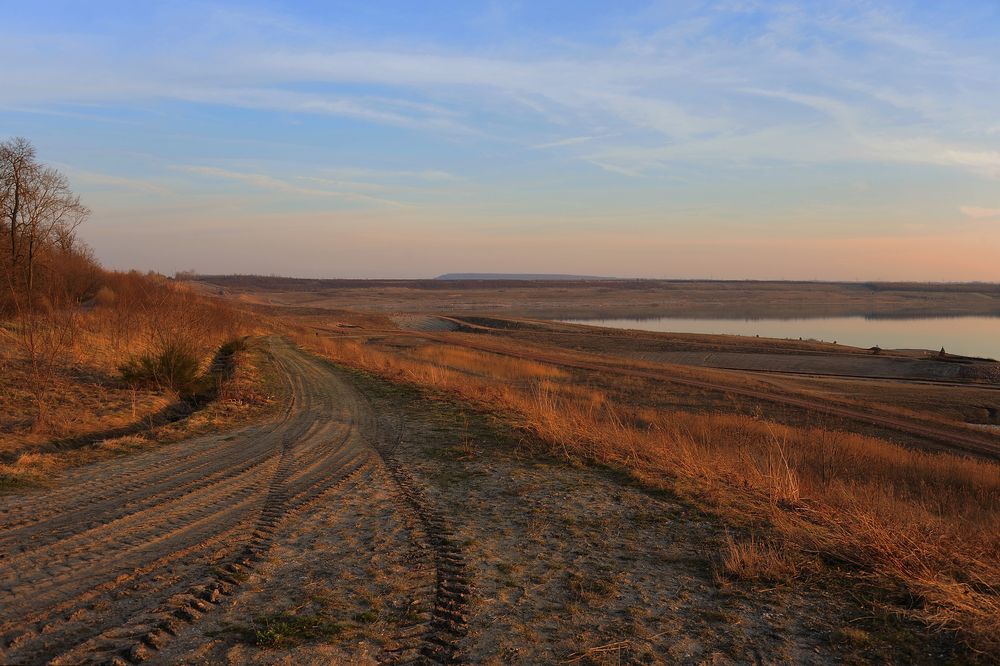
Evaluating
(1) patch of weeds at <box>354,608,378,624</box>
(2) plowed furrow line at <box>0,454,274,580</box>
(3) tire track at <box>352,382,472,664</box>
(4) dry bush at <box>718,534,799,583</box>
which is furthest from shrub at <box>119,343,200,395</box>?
(4) dry bush at <box>718,534,799,583</box>

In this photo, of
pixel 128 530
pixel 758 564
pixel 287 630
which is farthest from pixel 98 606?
pixel 758 564

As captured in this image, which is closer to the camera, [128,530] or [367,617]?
[367,617]

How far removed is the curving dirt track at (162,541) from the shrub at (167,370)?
5.93 meters

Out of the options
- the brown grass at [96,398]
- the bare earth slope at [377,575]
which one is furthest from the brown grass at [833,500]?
the brown grass at [96,398]

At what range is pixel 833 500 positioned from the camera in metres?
7.58

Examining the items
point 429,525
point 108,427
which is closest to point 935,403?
point 429,525

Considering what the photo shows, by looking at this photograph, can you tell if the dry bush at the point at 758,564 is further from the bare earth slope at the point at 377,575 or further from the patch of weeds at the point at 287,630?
the patch of weeds at the point at 287,630

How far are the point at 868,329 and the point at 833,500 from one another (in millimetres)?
92155

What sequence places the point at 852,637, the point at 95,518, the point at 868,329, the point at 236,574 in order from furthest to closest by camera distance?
the point at 868,329 → the point at 95,518 → the point at 236,574 → the point at 852,637

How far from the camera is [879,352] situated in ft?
157

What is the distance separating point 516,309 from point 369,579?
113093 millimetres

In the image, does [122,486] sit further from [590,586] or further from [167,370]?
[167,370]

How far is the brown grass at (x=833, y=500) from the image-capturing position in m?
5.09

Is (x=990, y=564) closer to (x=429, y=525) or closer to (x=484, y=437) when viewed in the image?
(x=429, y=525)
